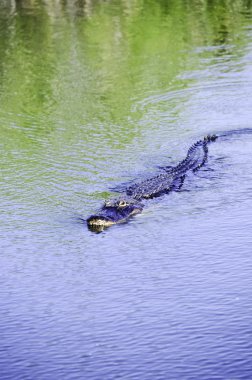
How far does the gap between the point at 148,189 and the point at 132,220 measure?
3.03 ft

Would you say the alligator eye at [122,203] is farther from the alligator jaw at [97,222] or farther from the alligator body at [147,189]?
the alligator jaw at [97,222]

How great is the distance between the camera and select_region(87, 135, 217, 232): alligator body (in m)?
12.8

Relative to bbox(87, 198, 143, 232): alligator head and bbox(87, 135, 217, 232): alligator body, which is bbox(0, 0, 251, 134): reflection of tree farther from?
bbox(87, 198, 143, 232): alligator head

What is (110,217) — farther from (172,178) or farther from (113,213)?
(172,178)

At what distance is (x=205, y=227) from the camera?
12508mm

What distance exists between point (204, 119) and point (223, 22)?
30.1 ft

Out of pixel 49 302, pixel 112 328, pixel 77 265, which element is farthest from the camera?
pixel 77 265

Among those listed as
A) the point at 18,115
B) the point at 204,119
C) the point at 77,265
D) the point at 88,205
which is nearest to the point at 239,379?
the point at 77,265

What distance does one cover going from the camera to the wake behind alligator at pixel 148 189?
12773mm

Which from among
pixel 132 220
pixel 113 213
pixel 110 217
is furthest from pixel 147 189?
pixel 110 217

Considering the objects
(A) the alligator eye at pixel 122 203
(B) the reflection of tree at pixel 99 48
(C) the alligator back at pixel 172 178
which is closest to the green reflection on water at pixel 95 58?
(B) the reflection of tree at pixel 99 48

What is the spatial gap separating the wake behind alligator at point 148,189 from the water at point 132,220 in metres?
0.18

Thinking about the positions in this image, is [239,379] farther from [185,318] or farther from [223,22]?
[223,22]

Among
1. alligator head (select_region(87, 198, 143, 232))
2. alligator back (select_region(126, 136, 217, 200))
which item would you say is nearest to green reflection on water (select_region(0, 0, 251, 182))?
alligator back (select_region(126, 136, 217, 200))
